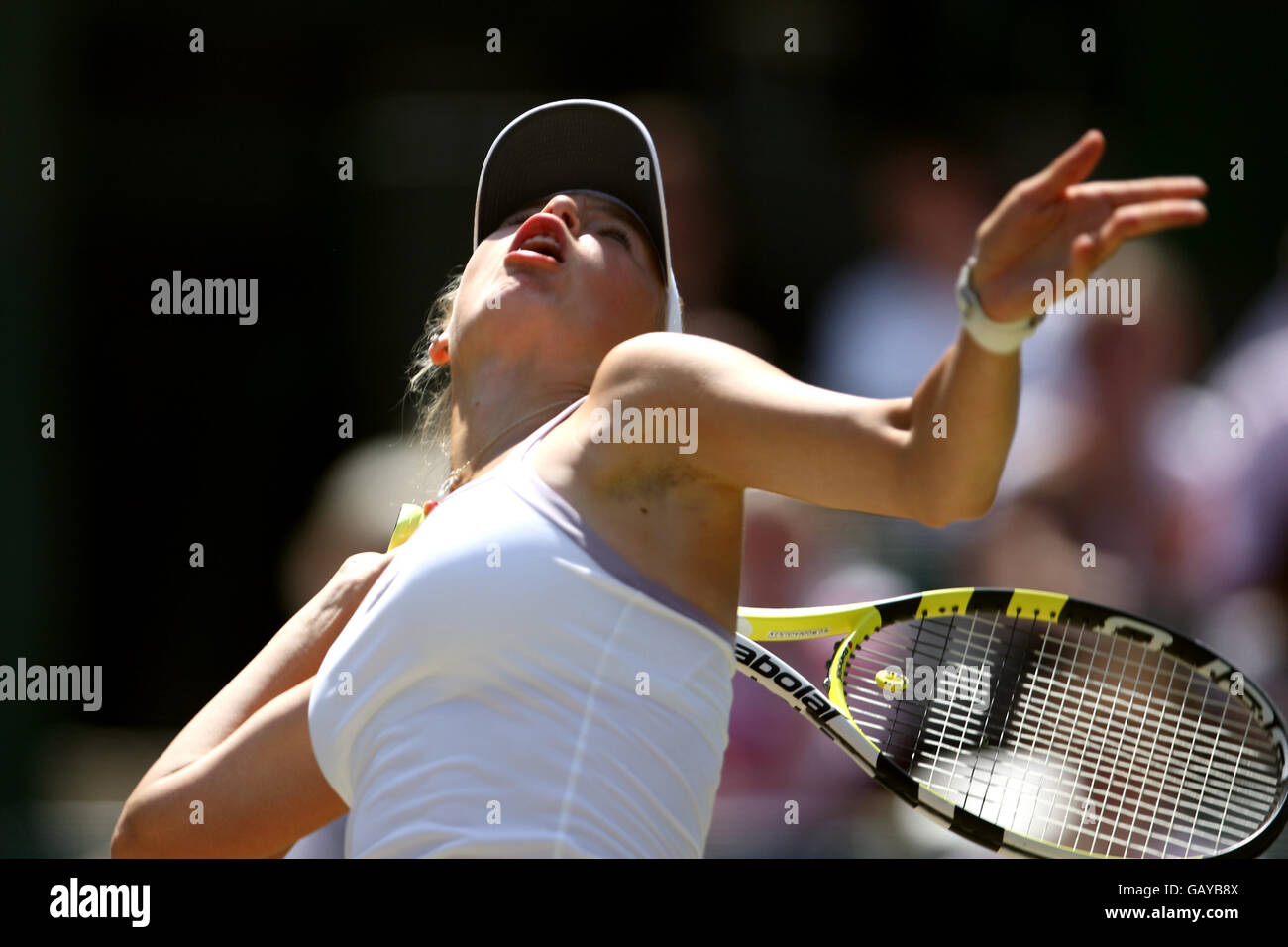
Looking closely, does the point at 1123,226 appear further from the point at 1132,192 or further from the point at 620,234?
the point at 620,234

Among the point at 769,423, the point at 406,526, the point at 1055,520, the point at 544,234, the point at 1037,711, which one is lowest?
the point at 1037,711

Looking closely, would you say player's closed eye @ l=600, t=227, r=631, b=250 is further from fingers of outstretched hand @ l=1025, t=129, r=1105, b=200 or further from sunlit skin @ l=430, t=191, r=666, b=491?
fingers of outstretched hand @ l=1025, t=129, r=1105, b=200

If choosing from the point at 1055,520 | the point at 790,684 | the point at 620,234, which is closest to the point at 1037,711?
the point at 790,684

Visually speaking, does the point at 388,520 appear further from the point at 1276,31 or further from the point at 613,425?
the point at 1276,31

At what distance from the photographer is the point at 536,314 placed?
1.50m

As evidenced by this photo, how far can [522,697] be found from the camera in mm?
1175

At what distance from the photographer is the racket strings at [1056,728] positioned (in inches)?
69.9

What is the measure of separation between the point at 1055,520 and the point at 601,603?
1334mm

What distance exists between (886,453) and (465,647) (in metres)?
0.39

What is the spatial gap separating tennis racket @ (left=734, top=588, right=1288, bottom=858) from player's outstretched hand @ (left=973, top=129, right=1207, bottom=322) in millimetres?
782

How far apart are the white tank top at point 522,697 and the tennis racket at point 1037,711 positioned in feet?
1.45

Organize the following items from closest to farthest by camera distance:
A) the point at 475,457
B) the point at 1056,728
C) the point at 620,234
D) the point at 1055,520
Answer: the point at 475,457, the point at 620,234, the point at 1056,728, the point at 1055,520

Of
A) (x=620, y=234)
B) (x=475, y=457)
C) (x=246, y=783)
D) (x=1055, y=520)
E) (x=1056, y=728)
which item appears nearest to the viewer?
(x=246, y=783)

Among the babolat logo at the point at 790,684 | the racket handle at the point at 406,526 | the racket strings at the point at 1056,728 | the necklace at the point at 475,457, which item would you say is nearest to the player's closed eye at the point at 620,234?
the necklace at the point at 475,457
